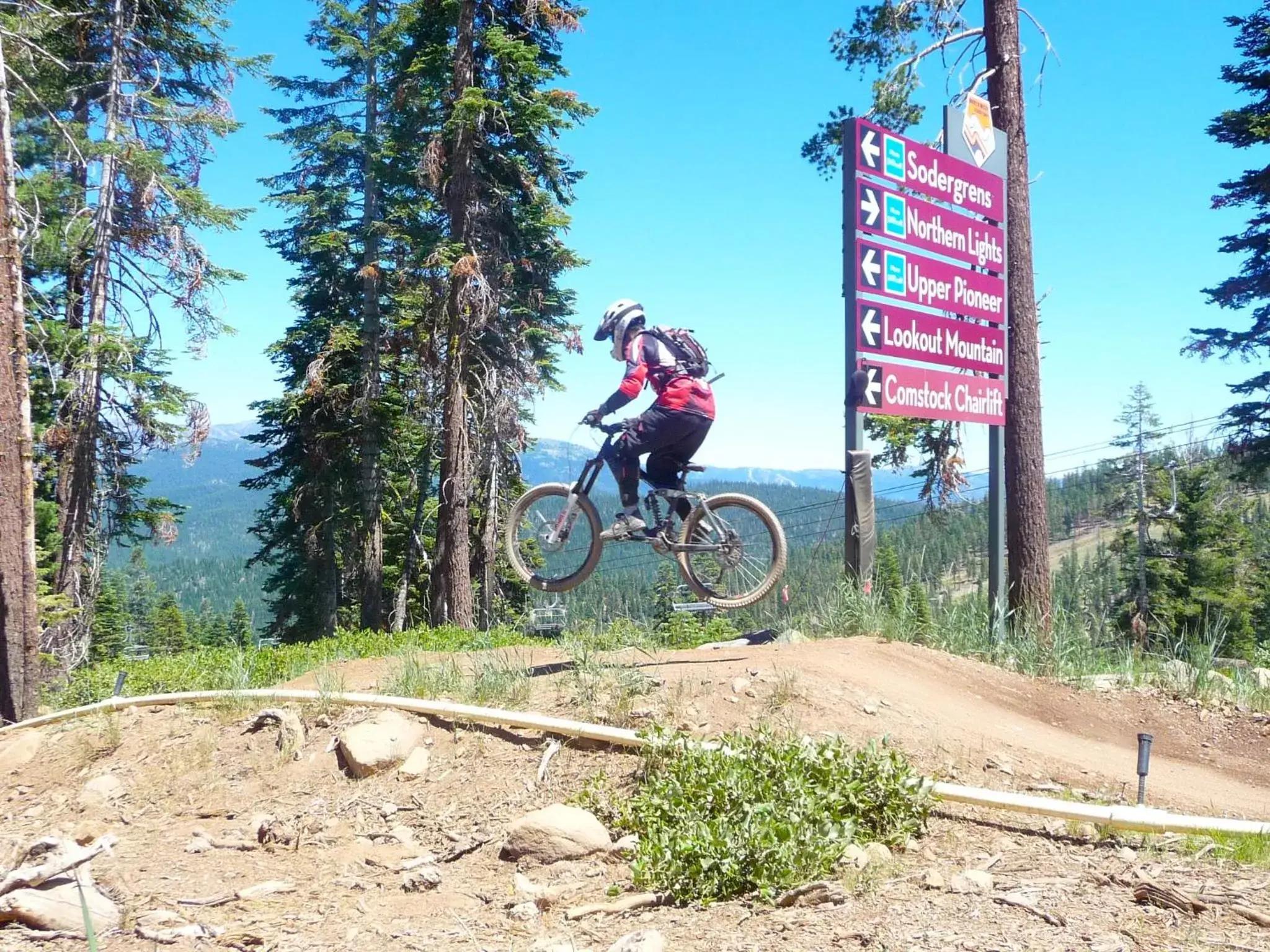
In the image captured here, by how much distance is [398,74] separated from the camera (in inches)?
712

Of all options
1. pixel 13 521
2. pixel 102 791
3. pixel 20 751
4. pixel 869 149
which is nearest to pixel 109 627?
pixel 13 521

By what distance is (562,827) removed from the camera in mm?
4488

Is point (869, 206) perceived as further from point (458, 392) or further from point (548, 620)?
point (458, 392)

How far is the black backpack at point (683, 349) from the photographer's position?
644 centimetres

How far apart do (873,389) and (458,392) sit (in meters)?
9.51

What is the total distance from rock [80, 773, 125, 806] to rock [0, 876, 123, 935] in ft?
6.57

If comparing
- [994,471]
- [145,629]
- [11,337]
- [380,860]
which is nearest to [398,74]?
[11,337]

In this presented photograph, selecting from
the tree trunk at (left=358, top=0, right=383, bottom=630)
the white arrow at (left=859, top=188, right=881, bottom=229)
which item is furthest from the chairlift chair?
the tree trunk at (left=358, top=0, right=383, bottom=630)

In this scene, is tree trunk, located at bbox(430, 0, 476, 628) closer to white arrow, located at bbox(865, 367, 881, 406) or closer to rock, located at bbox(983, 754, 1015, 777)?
white arrow, located at bbox(865, 367, 881, 406)

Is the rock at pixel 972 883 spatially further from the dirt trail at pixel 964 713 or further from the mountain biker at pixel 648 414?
the mountain biker at pixel 648 414

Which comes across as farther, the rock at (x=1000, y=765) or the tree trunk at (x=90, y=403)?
the tree trunk at (x=90, y=403)

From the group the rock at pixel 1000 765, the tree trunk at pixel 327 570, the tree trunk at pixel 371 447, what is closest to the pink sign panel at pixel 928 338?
the rock at pixel 1000 765

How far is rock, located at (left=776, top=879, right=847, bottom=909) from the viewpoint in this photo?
3688 mm

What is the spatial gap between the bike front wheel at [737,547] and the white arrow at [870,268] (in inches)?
104
